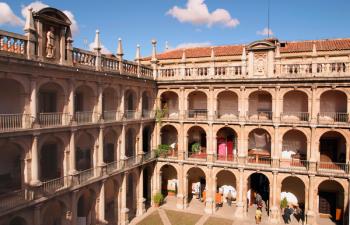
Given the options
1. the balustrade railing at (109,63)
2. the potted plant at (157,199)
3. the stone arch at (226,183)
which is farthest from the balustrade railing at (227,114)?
the balustrade railing at (109,63)

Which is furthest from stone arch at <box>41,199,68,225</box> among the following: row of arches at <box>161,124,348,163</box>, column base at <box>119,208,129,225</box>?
row of arches at <box>161,124,348,163</box>

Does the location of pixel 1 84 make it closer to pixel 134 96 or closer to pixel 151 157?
pixel 134 96

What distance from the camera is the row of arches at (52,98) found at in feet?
59.6

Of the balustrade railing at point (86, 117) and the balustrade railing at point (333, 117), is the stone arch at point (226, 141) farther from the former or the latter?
the balustrade railing at point (86, 117)

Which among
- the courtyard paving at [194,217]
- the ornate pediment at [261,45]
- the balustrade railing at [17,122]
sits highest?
the ornate pediment at [261,45]

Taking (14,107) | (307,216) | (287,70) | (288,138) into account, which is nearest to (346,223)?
(307,216)

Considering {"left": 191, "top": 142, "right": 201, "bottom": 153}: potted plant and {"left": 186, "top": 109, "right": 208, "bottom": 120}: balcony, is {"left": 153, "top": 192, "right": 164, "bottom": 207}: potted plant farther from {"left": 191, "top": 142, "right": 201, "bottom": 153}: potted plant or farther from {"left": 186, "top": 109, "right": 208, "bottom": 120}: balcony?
{"left": 186, "top": 109, "right": 208, "bottom": 120}: balcony

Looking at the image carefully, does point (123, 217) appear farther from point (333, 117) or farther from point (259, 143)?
point (333, 117)

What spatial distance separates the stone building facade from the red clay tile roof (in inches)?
7.5

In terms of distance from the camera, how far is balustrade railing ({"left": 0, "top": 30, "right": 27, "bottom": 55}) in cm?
1524

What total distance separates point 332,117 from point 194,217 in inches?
609

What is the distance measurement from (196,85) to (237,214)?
12857 millimetres

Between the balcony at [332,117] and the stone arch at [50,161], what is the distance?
69.7ft

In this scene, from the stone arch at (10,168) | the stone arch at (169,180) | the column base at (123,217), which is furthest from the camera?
the stone arch at (169,180)
